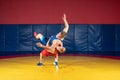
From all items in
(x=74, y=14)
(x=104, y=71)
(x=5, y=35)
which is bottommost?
(x=104, y=71)

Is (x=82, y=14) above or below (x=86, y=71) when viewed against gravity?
above

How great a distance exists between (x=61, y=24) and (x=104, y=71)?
19.4ft

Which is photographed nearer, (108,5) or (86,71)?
(86,71)

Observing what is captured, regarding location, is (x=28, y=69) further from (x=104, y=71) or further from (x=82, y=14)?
(x=82, y=14)

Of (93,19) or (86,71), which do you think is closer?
(86,71)

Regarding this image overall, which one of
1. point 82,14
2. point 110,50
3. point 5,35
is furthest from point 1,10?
point 110,50

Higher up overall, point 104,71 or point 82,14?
point 82,14

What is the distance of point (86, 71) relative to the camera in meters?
7.52

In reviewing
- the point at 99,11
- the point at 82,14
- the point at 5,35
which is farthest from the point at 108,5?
the point at 5,35

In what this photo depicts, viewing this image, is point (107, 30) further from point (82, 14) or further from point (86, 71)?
point (86, 71)

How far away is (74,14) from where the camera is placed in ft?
44.2

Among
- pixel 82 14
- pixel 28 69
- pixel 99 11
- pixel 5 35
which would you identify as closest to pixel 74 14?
pixel 82 14

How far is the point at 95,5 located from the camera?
13555 millimetres

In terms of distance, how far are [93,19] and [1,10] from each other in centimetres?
468
